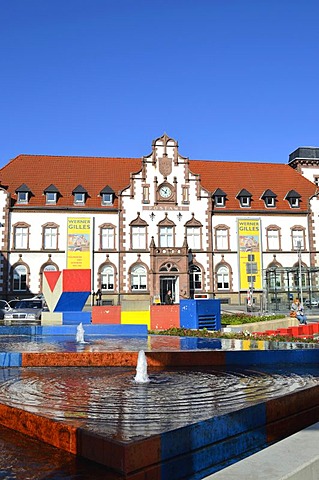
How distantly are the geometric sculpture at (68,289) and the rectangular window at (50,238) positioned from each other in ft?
75.2

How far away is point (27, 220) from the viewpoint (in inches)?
1850

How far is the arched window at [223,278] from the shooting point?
4838 cm

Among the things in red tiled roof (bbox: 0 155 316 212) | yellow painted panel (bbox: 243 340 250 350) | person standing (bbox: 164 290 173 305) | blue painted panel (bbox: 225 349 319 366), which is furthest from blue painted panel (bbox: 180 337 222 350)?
red tiled roof (bbox: 0 155 316 212)

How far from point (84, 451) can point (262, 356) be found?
6913mm

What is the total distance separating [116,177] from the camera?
169 feet

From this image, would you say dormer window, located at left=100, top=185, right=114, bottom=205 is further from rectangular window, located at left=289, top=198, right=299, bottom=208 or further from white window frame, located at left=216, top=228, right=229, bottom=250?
rectangular window, located at left=289, top=198, right=299, bottom=208

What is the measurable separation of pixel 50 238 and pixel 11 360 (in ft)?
122

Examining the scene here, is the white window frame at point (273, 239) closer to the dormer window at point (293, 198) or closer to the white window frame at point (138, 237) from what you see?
the dormer window at point (293, 198)

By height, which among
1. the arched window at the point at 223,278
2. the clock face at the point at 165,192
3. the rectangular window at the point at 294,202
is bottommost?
the arched window at the point at 223,278

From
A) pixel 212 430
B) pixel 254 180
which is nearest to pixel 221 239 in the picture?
pixel 254 180

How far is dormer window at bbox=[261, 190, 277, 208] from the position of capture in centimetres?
5094

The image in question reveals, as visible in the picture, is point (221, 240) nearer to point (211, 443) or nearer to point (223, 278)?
point (223, 278)

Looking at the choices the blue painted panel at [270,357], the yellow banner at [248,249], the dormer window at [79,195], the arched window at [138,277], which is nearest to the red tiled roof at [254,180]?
the yellow banner at [248,249]

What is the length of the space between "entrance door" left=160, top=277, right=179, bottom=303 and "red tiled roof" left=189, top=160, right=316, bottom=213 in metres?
9.19
